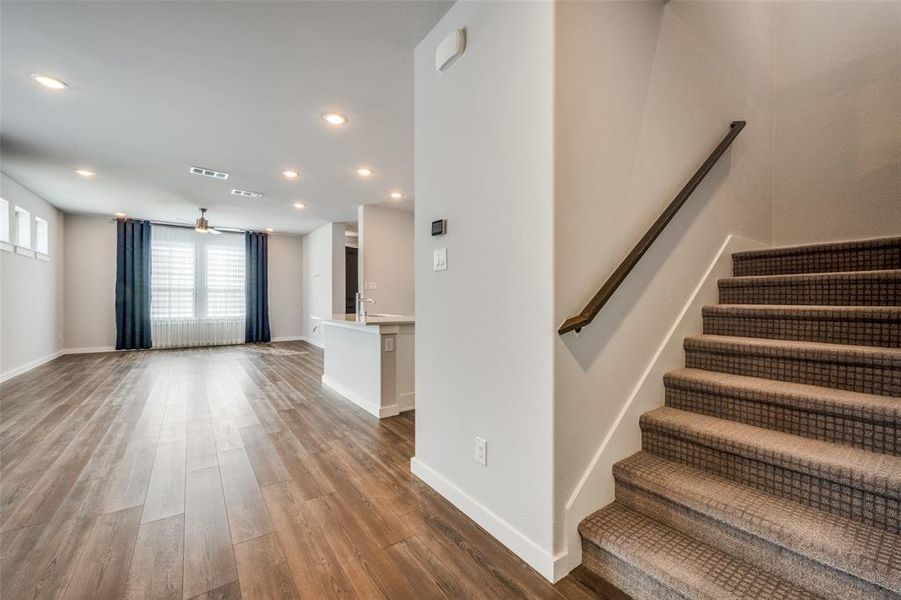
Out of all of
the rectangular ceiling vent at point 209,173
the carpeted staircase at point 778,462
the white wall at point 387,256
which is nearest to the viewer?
the carpeted staircase at point 778,462

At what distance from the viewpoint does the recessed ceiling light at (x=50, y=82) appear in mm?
2539

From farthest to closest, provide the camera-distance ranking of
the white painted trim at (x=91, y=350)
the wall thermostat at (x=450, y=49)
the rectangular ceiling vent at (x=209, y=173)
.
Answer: the white painted trim at (x=91, y=350)
the rectangular ceiling vent at (x=209, y=173)
the wall thermostat at (x=450, y=49)

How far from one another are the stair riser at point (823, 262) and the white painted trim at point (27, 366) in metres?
7.89

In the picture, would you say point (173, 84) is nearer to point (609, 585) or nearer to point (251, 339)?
point (609, 585)

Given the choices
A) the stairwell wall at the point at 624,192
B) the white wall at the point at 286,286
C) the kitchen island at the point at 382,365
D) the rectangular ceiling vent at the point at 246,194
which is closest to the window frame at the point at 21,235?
the rectangular ceiling vent at the point at 246,194

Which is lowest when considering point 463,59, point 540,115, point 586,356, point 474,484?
point 474,484

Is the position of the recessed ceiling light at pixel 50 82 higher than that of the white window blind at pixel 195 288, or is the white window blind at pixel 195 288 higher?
the recessed ceiling light at pixel 50 82

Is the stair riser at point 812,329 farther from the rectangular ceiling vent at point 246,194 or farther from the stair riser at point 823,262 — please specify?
the rectangular ceiling vent at point 246,194

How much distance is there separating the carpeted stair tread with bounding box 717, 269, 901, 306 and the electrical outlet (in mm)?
1801

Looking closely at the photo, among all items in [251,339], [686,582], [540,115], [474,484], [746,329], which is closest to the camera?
[686,582]

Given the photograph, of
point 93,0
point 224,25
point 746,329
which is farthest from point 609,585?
point 93,0

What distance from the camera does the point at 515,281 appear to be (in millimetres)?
1569

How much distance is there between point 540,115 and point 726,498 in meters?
1.61

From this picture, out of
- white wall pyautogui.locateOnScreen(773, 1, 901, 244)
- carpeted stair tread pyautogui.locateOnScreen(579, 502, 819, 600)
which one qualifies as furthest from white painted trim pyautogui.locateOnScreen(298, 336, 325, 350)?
white wall pyautogui.locateOnScreen(773, 1, 901, 244)
